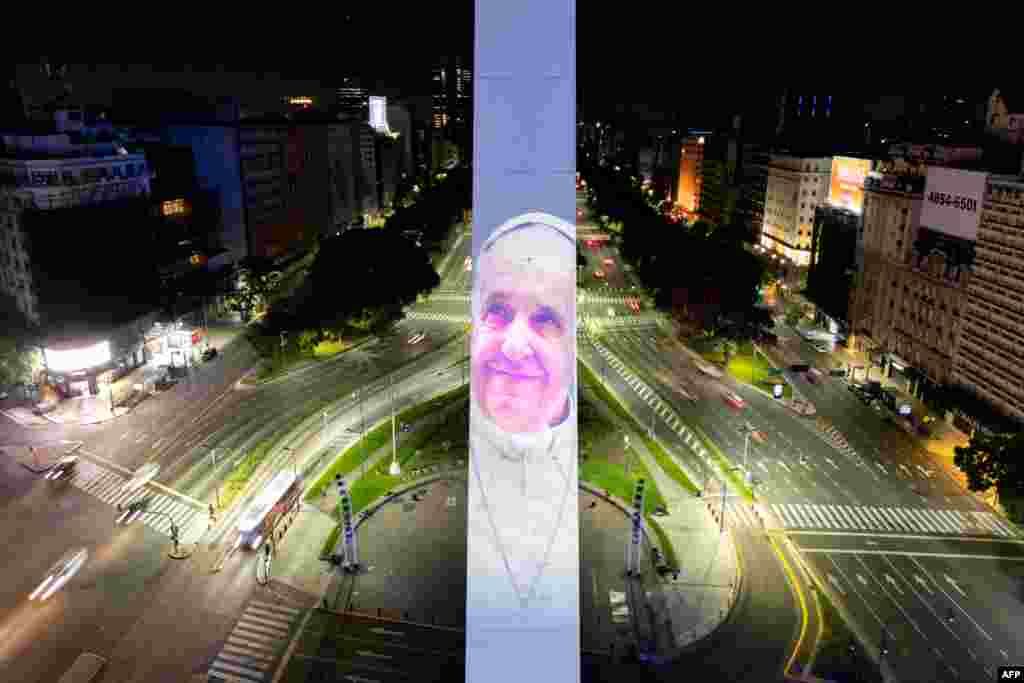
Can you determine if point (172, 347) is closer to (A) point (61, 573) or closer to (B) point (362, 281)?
(B) point (362, 281)

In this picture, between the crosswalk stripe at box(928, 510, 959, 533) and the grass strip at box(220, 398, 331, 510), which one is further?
Result: the grass strip at box(220, 398, 331, 510)

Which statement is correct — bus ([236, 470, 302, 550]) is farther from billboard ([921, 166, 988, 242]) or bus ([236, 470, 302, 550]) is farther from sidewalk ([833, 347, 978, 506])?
billboard ([921, 166, 988, 242])

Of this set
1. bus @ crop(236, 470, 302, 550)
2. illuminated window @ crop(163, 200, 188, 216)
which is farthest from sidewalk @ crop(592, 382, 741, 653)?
illuminated window @ crop(163, 200, 188, 216)

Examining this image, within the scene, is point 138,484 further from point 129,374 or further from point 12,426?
point 129,374

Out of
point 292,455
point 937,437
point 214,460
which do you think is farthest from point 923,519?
point 214,460

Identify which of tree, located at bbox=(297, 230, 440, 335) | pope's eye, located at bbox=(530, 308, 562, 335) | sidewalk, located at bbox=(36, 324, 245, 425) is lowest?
sidewalk, located at bbox=(36, 324, 245, 425)

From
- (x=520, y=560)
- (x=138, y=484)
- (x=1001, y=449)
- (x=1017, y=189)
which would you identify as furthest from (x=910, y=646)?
(x=138, y=484)

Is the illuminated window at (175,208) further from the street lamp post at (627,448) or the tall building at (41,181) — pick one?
the street lamp post at (627,448)
